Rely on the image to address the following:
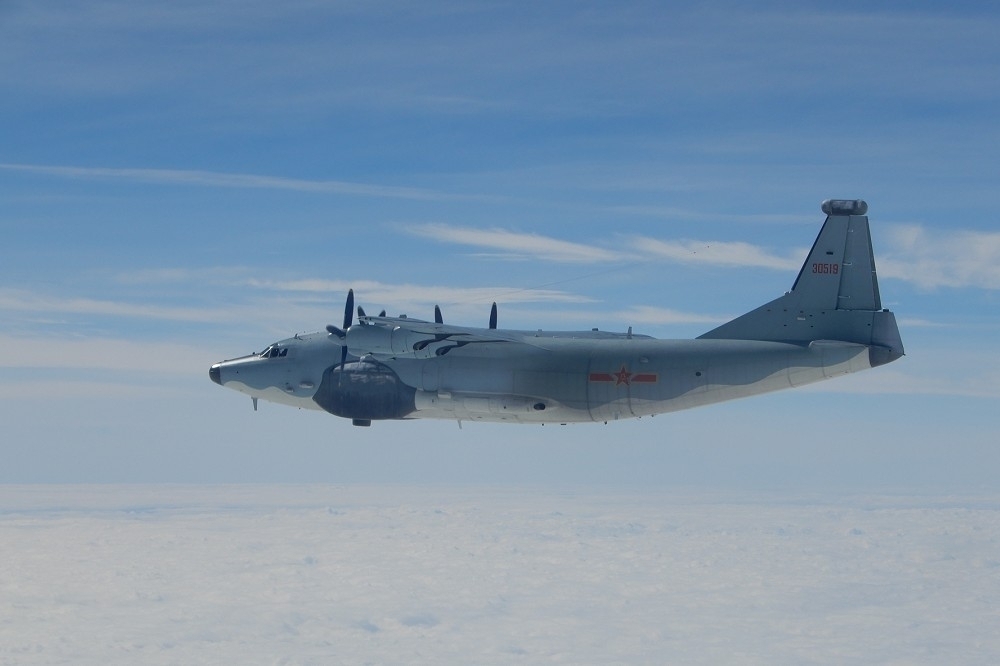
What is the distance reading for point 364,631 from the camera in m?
180

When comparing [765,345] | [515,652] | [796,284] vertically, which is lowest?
[515,652]

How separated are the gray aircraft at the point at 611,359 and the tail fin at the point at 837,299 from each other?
0.12 feet

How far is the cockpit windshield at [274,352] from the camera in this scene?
38.7 meters

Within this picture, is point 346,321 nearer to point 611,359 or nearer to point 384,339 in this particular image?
point 384,339

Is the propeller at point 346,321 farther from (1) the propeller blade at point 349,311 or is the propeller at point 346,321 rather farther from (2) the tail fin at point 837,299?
(2) the tail fin at point 837,299

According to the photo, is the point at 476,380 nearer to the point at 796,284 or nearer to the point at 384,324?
the point at 384,324

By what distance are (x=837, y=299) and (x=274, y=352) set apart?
23.5m

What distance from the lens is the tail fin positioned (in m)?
32.0

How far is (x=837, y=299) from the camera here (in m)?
32.7

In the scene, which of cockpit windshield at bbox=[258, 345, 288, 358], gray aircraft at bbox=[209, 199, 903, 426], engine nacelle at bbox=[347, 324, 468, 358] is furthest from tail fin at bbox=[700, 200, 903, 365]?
cockpit windshield at bbox=[258, 345, 288, 358]

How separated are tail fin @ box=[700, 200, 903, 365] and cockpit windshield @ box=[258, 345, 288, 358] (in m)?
19.4

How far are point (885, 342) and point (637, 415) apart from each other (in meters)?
9.34

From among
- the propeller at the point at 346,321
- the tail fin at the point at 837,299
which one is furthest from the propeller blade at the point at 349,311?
the tail fin at the point at 837,299

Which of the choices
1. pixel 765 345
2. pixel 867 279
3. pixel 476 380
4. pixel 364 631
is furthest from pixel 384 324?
pixel 364 631
